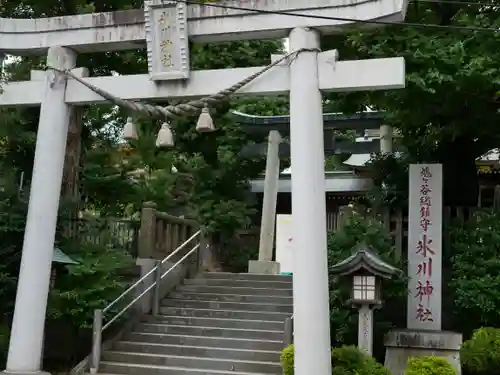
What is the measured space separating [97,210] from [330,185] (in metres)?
8.44

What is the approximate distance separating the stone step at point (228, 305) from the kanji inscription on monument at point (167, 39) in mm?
5843

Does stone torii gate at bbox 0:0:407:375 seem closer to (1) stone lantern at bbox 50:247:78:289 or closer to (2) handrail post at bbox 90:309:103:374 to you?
(1) stone lantern at bbox 50:247:78:289

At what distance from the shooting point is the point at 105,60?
1420cm

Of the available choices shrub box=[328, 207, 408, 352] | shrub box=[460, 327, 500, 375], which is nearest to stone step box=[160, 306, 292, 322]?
shrub box=[328, 207, 408, 352]

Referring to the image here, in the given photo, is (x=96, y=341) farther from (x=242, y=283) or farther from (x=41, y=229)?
(x=242, y=283)

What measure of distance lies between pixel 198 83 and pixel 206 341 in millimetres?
5134

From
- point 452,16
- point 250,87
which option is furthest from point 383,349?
point 452,16

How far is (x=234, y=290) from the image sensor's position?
1488cm

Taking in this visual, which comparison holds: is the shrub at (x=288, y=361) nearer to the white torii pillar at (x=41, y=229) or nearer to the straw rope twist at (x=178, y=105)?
the white torii pillar at (x=41, y=229)

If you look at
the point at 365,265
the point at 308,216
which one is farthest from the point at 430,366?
the point at 308,216

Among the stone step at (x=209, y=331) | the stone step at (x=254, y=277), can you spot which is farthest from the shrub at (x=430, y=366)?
the stone step at (x=254, y=277)

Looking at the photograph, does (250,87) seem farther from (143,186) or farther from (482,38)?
(143,186)

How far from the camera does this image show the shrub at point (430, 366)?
9641 mm

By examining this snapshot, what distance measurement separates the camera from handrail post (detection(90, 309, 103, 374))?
11490 mm
